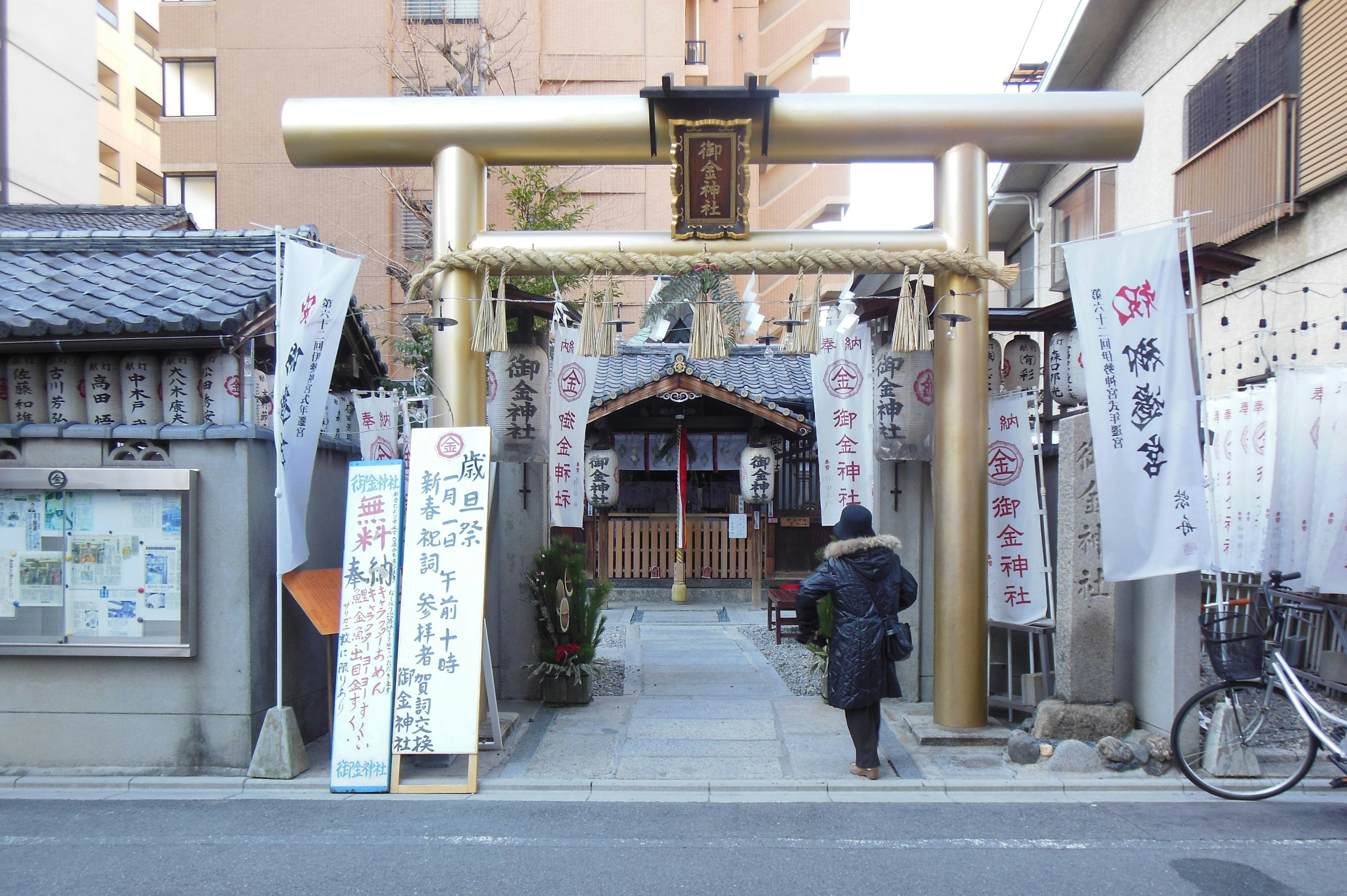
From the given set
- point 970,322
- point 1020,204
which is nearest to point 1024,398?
point 970,322

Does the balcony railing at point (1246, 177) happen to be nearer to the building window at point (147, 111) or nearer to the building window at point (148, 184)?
the building window at point (148, 184)

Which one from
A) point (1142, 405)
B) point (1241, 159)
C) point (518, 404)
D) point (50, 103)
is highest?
point (50, 103)

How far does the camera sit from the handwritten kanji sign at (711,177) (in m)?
8.06

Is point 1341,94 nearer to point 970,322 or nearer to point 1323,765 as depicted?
point 970,322

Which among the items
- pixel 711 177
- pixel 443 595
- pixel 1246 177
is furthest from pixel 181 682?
pixel 1246 177

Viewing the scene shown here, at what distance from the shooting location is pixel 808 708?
9.26 metres

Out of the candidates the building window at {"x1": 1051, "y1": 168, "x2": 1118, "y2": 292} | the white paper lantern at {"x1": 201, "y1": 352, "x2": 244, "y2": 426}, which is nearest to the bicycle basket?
the white paper lantern at {"x1": 201, "y1": 352, "x2": 244, "y2": 426}

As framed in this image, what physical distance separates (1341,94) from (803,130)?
629 centimetres

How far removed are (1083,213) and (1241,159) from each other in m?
5.43

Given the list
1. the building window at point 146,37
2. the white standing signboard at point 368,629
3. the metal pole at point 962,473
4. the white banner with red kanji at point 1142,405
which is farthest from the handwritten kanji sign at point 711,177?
the building window at point 146,37

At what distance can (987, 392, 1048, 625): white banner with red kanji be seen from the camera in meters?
8.25

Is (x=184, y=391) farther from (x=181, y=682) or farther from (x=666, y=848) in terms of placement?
(x=666, y=848)

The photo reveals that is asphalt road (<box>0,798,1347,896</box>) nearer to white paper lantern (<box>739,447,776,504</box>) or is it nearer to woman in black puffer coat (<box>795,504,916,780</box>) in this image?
woman in black puffer coat (<box>795,504,916,780</box>)

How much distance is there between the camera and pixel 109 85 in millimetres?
31547
